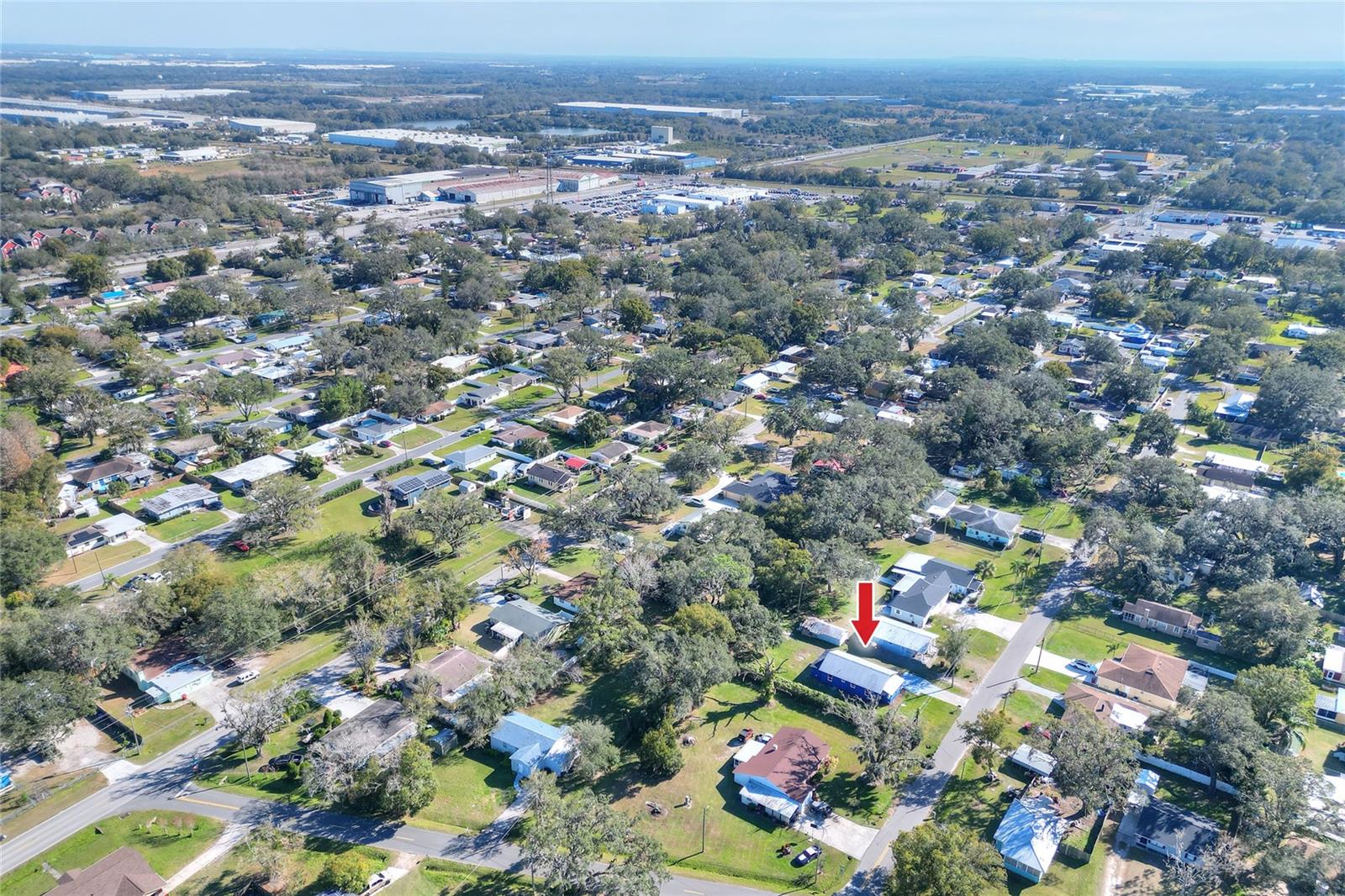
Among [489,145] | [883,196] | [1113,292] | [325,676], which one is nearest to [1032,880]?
[325,676]

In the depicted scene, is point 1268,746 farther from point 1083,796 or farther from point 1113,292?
point 1113,292

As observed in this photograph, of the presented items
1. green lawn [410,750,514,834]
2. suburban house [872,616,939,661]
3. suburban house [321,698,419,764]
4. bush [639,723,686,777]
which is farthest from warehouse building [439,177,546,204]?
bush [639,723,686,777]

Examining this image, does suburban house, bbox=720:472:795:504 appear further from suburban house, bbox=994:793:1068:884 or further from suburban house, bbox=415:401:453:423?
suburban house, bbox=415:401:453:423

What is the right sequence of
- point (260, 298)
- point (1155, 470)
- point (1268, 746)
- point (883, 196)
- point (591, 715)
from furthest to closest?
point (883, 196), point (260, 298), point (1155, 470), point (591, 715), point (1268, 746)

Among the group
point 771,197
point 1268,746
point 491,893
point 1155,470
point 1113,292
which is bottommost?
point 491,893

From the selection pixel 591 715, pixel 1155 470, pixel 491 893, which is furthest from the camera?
pixel 1155 470

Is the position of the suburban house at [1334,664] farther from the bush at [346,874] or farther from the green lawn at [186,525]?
the green lawn at [186,525]

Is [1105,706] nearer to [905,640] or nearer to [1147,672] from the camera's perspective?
[1147,672]
